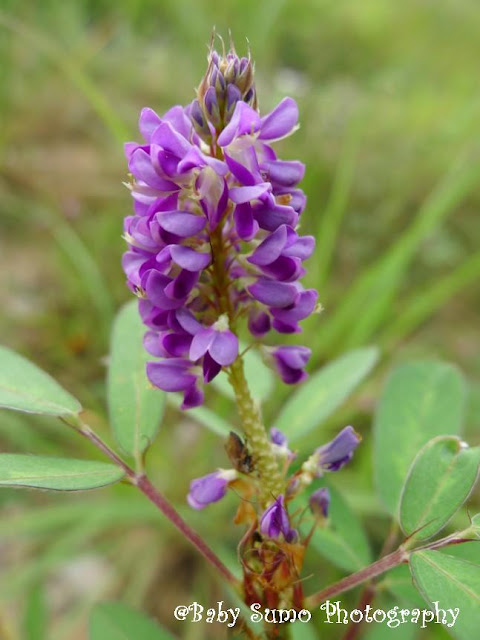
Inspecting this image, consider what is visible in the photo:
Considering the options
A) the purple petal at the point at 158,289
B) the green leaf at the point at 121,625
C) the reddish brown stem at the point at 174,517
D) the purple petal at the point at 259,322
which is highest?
the purple petal at the point at 158,289

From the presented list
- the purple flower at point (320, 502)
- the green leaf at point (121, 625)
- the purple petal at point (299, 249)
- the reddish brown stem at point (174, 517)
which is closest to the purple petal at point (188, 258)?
the purple petal at point (299, 249)

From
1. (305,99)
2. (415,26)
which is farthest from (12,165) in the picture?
(415,26)

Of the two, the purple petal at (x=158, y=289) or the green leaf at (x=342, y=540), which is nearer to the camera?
the purple petal at (x=158, y=289)

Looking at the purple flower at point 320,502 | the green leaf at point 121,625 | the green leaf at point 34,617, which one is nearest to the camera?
the purple flower at point 320,502

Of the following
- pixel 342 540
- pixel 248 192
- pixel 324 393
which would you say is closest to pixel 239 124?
pixel 248 192

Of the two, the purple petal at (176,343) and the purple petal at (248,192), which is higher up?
the purple petal at (248,192)

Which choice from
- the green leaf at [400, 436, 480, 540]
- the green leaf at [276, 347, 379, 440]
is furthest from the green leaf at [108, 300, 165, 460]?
the green leaf at [400, 436, 480, 540]

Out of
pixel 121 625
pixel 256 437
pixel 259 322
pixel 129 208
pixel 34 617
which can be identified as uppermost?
pixel 259 322

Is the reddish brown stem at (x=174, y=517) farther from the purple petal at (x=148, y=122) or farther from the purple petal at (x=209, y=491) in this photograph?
the purple petal at (x=148, y=122)

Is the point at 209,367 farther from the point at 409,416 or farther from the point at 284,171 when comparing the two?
the point at 409,416
